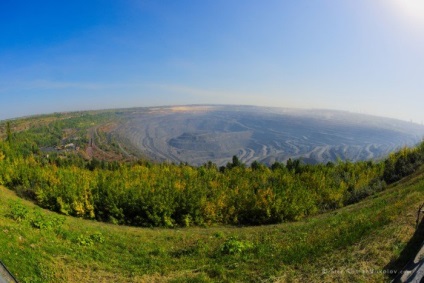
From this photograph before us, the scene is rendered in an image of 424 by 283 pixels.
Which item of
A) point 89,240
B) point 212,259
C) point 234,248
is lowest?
point 89,240

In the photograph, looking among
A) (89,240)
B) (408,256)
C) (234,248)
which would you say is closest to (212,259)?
(234,248)

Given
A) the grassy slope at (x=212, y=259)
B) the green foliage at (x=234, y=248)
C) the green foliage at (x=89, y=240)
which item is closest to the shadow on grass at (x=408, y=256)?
the grassy slope at (x=212, y=259)

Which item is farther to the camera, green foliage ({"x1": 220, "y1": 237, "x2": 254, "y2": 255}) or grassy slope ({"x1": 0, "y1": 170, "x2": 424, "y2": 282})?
green foliage ({"x1": 220, "y1": 237, "x2": 254, "y2": 255})

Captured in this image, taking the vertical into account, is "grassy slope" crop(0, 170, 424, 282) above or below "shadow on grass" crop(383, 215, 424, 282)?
below

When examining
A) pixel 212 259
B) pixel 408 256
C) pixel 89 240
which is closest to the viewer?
pixel 408 256

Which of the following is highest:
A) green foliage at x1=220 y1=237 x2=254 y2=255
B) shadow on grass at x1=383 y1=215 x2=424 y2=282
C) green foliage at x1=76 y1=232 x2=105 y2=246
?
shadow on grass at x1=383 y1=215 x2=424 y2=282

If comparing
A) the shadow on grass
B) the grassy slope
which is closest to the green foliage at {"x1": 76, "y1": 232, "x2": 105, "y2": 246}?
the grassy slope

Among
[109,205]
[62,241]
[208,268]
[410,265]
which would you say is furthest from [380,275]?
[109,205]

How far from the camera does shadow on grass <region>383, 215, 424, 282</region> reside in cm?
716

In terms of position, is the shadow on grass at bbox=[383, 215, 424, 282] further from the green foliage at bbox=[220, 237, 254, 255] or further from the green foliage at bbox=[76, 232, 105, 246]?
the green foliage at bbox=[76, 232, 105, 246]

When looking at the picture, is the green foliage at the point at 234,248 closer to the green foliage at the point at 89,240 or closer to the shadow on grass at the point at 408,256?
the shadow on grass at the point at 408,256

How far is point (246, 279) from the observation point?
9.16 metres

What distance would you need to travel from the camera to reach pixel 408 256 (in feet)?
25.1

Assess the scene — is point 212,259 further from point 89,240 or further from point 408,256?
point 408,256
